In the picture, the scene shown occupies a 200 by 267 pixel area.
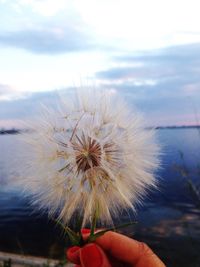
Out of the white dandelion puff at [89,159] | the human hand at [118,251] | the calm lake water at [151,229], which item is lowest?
the calm lake water at [151,229]

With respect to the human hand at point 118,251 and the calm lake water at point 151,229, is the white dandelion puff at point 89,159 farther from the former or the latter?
the calm lake water at point 151,229

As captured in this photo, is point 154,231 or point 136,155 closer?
point 136,155

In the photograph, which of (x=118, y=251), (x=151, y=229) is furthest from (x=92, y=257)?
(x=151, y=229)

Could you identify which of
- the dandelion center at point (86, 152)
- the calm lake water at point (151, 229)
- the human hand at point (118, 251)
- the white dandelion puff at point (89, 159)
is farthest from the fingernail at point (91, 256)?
the calm lake water at point (151, 229)

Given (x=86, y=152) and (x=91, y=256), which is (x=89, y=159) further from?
(x=91, y=256)

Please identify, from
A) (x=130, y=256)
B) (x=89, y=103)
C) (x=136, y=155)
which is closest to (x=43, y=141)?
(x=89, y=103)

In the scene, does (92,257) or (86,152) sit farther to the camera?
(86,152)

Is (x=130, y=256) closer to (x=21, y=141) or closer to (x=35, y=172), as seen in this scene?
(x=35, y=172)

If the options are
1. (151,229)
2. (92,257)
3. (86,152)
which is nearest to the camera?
(92,257)
